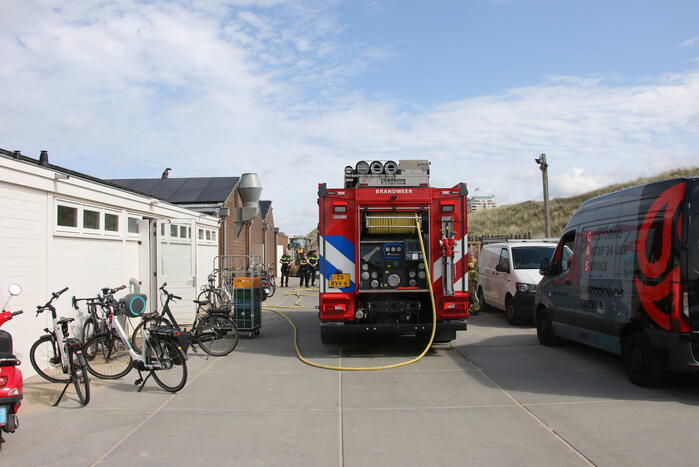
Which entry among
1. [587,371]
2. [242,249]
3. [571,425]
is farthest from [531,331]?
[242,249]

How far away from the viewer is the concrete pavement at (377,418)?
4.54 m

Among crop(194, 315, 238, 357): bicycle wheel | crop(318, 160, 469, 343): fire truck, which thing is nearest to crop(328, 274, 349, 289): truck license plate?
crop(318, 160, 469, 343): fire truck

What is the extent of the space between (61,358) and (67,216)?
255 cm

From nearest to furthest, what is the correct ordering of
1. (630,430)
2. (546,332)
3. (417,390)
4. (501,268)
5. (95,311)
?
(630,430) < (417,390) < (95,311) < (546,332) < (501,268)

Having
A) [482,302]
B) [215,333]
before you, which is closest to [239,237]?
[482,302]

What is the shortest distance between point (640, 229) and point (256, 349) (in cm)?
641

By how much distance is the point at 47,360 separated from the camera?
296 inches

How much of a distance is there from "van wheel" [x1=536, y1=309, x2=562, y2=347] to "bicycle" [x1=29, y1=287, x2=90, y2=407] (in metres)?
7.09

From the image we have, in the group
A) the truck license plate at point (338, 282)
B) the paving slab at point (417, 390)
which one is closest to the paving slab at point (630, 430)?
the paving slab at point (417, 390)

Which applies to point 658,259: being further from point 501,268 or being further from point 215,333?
point 215,333

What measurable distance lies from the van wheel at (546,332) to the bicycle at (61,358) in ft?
23.3

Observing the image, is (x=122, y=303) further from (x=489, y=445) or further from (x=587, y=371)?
(x=587, y=371)

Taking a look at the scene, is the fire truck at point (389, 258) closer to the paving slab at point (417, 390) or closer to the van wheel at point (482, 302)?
the paving slab at point (417, 390)

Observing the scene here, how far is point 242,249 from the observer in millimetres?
26156
